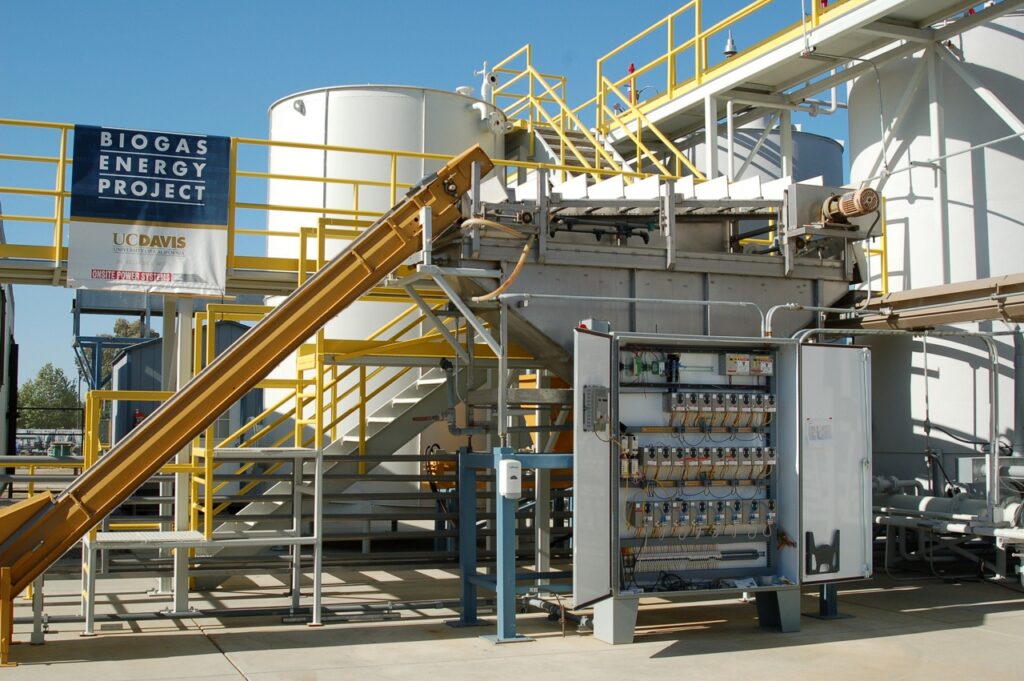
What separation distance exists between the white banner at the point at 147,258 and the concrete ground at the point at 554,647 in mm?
3459

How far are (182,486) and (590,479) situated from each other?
4382 millimetres

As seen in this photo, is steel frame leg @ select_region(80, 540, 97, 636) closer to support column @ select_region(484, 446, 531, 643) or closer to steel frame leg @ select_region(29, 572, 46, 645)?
steel frame leg @ select_region(29, 572, 46, 645)

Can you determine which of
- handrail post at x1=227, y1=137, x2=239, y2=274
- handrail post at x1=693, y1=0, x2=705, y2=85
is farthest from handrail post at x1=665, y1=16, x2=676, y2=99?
handrail post at x1=227, y1=137, x2=239, y2=274

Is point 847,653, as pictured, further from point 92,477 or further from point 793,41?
point 793,41

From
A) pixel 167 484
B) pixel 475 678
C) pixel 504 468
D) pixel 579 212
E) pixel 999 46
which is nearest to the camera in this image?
pixel 475 678

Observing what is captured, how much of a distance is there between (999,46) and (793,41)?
272 cm

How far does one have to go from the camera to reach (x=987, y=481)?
12391 millimetres

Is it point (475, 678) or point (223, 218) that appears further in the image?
point (223, 218)

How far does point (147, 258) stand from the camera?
1145 centimetres

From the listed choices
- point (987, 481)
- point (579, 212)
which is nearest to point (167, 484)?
point (579, 212)

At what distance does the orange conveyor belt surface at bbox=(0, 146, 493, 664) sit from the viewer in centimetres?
864

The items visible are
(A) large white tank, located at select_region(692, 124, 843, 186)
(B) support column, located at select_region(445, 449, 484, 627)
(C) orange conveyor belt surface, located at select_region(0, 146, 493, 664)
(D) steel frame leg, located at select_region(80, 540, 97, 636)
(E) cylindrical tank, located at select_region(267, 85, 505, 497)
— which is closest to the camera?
(C) orange conveyor belt surface, located at select_region(0, 146, 493, 664)

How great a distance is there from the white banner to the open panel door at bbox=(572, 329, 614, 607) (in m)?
4.45

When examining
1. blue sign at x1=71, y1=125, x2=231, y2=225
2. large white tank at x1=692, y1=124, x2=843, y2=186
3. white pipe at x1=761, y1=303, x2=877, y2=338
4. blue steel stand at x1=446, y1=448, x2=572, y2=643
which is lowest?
blue steel stand at x1=446, y1=448, x2=572, y2=643
